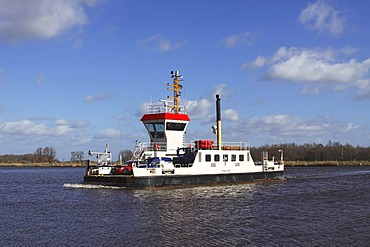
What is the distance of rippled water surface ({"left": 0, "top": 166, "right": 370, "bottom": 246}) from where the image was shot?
58.0 ft

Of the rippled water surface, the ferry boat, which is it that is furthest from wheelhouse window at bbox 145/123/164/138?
the rippled water surface

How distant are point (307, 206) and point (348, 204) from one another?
10.1 feet

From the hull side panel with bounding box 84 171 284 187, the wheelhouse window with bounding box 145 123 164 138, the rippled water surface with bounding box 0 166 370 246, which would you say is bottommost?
the rippled water surface with bounding box 0 166 370 246

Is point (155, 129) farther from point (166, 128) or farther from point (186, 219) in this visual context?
point (186, 219)

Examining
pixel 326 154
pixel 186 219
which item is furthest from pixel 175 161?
pixel 326 154

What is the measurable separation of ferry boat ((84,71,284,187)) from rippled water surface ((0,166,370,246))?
5.71 ft

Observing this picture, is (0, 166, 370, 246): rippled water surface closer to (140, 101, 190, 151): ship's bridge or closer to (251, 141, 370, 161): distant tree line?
(140, 101, 190, 151): ship's bridge

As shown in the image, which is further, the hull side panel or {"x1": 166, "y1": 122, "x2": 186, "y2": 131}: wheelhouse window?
{"x1": 166, "y1": 122, "x2": 186, "y2": 131}: wheelhouse window

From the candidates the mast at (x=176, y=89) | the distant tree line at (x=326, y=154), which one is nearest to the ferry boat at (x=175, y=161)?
the mast at (x=176, y=89)

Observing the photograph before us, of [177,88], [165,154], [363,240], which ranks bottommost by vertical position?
[363,240]

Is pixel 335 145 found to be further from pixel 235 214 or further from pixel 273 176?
pixel 235 214

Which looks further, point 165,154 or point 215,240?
point 165,154

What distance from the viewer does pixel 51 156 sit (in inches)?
7431

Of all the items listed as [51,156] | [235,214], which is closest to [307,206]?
[235,214]
